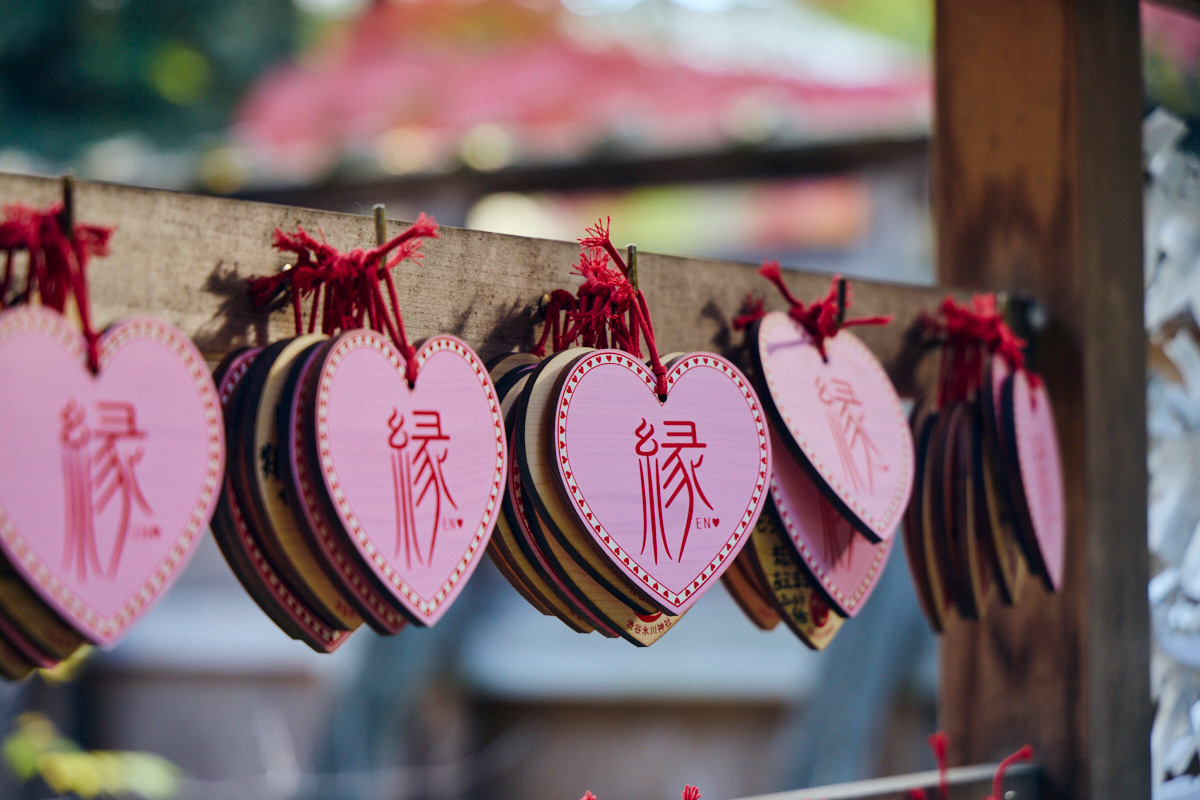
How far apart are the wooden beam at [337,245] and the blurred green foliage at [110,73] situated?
7.45 meters

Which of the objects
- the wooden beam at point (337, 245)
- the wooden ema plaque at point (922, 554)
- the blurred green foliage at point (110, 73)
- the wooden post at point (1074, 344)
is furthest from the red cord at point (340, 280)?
the blurred green foliage at point (110, 73)

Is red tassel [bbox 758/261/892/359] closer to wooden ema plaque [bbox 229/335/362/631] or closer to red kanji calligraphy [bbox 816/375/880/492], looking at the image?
red kanji calligraphy [bbox 816/375/880/492]

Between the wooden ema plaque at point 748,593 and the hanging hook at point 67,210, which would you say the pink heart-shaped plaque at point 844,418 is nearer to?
the wooden ema plaque at point 748,593

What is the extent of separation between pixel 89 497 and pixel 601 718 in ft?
6.42

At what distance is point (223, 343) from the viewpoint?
0.67m

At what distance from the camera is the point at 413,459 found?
64 cm

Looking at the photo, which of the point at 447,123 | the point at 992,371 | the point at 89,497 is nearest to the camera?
the point at 89,497

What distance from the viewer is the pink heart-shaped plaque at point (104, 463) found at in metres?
0.52

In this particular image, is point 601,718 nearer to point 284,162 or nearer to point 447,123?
point 284,162

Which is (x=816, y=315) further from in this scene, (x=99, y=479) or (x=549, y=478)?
(x=99, y=479)

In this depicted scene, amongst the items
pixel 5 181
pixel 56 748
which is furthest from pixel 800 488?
pixel 56 748

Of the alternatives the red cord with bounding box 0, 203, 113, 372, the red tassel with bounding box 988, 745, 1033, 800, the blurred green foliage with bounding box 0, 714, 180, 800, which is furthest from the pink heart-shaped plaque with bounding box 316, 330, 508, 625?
the blurred green foliage with bounding box 0, 714, 180, 800

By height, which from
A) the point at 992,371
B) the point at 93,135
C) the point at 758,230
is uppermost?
the point at 93,135

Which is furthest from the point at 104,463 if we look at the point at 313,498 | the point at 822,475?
the point at 822,475
